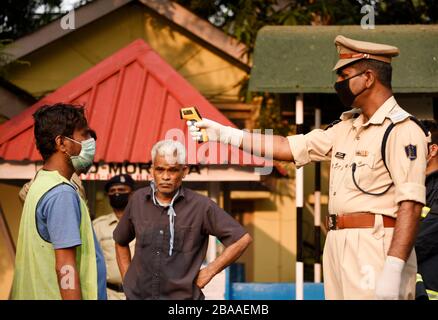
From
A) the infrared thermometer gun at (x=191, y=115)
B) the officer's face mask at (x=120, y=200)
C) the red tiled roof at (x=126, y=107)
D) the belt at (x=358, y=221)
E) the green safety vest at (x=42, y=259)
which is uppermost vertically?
the red tiled roof at (x=126, y=107)

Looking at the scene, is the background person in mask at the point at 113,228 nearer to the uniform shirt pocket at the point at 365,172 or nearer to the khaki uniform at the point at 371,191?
the khaki uniform at the point at 371,191

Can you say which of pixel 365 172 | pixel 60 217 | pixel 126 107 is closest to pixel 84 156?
pixel 60 217

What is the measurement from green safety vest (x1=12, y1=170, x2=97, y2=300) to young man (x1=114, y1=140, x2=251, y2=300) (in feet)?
2.73

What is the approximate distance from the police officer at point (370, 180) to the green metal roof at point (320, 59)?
4637 millimetres

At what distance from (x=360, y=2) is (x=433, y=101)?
14.0 ft

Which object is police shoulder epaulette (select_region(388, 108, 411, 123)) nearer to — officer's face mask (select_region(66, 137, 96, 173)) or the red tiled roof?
officer's face mask (select_region(66, 137, 96, 173))

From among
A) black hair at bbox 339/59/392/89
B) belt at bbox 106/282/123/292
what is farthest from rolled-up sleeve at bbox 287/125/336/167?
belt at bbox 106/282/123/292

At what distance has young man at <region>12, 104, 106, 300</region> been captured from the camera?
565 cm

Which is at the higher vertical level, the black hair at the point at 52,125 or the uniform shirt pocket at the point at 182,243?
the black hair at the point at 52,125

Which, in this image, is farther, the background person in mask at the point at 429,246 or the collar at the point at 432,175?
the collar at the point at 432,175

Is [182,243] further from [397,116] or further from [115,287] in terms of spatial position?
[115,287]

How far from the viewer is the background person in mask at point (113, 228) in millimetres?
10344

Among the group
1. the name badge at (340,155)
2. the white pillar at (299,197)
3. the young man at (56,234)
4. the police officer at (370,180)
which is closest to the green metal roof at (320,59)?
the white pillar at (299,197)
